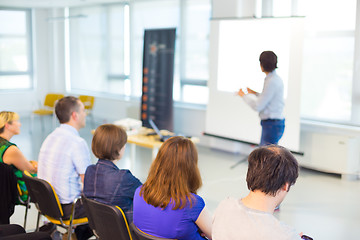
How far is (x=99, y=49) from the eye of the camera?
1061cm

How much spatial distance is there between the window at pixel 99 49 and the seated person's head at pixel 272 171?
8457mm

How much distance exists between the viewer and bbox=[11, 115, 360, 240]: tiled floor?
4.23 meters

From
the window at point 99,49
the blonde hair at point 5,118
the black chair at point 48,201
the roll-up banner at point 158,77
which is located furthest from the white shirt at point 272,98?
the window at point 99,49

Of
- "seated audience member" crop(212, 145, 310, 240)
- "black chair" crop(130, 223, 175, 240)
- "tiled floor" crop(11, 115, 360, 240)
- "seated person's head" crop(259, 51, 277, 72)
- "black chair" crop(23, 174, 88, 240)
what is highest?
"seated person's head" crop(259, 51, 277, 72)

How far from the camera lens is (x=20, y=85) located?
11.4m

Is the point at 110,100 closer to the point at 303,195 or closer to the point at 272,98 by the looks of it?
the point at 303,195

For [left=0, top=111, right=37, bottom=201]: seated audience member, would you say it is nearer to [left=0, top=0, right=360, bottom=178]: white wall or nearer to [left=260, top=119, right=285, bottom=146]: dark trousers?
[left=260, top=119, right=285, bottom=146]: dark trousers

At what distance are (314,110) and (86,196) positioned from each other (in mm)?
4566

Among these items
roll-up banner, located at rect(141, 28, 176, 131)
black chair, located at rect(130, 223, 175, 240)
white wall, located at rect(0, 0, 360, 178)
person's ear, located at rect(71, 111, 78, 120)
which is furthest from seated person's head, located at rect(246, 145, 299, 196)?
roll-up banner, located at rect(141, 28, 176, 131)

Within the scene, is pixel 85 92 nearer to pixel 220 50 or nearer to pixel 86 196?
pixel 220 50

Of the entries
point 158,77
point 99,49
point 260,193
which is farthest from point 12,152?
point 99,49

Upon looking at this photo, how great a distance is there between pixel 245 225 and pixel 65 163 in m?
1.78

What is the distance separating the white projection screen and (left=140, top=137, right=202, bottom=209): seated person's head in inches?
153

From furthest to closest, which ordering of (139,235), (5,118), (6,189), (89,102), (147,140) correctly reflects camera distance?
(89,102) → (147,140) → (5,118) → (6,189) → (139,235)
